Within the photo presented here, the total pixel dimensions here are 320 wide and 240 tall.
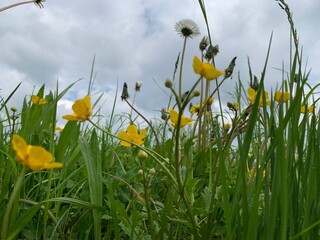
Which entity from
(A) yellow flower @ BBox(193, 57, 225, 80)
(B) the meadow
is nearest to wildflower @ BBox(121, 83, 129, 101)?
(B) the meadow

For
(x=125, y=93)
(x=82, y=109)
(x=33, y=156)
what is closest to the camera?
(x=33, y=156)

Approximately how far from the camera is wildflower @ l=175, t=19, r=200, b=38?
4.84ft

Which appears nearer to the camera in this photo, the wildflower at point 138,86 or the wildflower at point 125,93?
the wildflower at point 125,93

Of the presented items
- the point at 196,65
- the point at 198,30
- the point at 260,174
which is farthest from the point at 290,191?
the point at 198,30

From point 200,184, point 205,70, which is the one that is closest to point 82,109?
point 205,70

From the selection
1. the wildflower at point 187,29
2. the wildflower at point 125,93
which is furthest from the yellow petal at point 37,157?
the wildflower at point 187,29

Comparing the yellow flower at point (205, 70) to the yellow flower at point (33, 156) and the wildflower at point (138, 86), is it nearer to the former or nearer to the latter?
the yellow flower at point (33, 156)

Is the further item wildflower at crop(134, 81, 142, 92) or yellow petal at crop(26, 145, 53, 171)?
wildflower at crop(134, 81, 142, 92)

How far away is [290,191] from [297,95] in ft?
0.47

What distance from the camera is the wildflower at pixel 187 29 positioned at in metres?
1.47

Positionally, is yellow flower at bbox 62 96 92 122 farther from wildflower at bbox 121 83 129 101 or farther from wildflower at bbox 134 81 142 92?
wildflower at bbox 134 81 142 92

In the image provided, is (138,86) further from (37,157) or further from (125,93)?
(37,157)

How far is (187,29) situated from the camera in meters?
1.48

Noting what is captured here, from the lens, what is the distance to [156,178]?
1.30 metres
